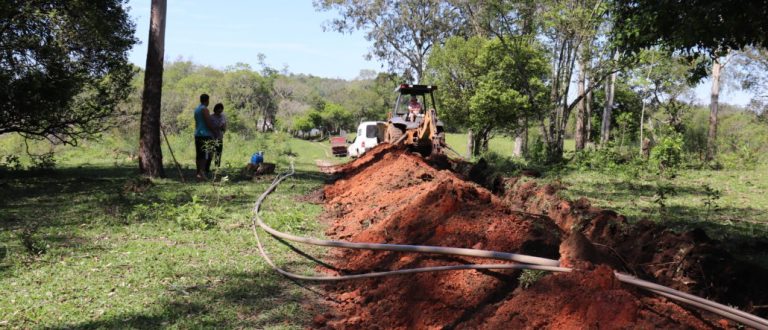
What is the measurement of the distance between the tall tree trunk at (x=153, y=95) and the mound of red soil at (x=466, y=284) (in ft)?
18.1

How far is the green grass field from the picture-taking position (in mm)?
4156

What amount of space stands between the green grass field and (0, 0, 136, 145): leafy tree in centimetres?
153

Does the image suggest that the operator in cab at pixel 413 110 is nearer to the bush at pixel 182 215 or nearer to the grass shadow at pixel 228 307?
the bush at pixel 182 215

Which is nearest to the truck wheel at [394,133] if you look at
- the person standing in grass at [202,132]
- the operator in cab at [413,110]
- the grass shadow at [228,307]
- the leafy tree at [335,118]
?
the operator in cab at [413,110]

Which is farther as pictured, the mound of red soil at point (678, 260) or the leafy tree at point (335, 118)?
the leafy tree at point (335, 118)

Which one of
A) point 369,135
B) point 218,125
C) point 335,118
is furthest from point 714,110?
point 335,118

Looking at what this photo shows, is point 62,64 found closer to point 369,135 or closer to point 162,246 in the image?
point 162,246

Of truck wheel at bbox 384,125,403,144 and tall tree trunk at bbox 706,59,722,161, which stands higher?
tall tree trunk at bbox 706,59,722,161

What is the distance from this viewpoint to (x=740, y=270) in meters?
4.55

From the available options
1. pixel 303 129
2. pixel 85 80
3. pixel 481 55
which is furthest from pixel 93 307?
pixel 303 129

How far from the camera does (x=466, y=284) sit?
14.5 ft

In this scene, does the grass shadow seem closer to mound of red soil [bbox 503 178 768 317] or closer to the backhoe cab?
mound of red soil [bbox 503 178 768 317]

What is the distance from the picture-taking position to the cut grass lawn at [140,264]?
4090 mm

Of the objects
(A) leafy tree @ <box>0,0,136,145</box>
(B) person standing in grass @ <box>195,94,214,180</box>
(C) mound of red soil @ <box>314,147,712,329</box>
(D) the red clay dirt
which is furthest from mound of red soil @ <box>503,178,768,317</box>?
(A) leafy tree @ <box>0,0,136,145</box>
